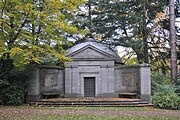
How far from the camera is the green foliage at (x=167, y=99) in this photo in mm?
14181

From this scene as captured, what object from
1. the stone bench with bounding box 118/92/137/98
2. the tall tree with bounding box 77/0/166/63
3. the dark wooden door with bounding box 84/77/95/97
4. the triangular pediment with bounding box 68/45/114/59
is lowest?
the stone bench with bounding box 118/92/137/98

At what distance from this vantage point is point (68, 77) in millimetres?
18969

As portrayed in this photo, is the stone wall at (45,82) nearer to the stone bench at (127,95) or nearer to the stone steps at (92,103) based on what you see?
the stone steps at (92,103)

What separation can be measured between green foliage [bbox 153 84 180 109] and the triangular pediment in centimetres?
570

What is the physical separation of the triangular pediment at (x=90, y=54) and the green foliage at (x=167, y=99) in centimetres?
570

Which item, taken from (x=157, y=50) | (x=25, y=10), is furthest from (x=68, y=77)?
(x=157, y=50)

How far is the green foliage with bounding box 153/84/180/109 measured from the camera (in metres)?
14.2

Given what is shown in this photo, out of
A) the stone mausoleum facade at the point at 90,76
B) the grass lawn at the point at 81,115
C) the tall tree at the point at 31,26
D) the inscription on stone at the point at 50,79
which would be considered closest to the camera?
the grass lawn at the point at 81,115

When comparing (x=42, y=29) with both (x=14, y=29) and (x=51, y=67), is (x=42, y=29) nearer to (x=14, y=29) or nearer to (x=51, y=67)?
(x=14, y=29)

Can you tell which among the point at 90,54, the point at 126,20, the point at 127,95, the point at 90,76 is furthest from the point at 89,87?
the point at 126,20

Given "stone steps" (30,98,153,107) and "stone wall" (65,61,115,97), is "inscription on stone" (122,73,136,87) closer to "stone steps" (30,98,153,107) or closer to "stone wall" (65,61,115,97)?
"stone wall" (65,61,115,97)

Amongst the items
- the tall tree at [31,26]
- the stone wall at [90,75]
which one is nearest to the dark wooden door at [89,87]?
the stone wall at [90,75]

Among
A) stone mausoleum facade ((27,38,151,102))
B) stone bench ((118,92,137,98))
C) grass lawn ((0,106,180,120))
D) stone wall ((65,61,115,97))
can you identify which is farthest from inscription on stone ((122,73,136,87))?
grass lawn ((0,106,180,120))

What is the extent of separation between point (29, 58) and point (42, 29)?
2.03 metres
